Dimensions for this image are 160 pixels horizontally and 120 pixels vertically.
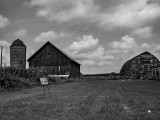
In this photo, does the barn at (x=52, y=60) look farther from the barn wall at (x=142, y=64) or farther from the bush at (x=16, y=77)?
the barn wall at (x=142, y=64)

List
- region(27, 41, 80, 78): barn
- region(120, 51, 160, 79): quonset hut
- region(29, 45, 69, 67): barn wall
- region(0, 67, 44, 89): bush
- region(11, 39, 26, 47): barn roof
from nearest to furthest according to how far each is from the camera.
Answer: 1. region(0, 67, 44, 89): bush
2. region(27, 41, 80, 78): barn
3. region(29, 45, 69, 67): barn wall
4. region(11, 39, 26, 47): barn roof
5. region(120, 51, 160, 79): quonset hut

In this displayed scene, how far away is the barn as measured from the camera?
47.1 m

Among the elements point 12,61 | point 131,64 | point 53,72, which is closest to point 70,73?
point 53,72

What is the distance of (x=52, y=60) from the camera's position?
156 ft

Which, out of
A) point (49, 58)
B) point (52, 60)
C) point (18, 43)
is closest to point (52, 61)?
point (52, 60)

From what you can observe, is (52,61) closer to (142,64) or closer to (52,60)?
(52,60)

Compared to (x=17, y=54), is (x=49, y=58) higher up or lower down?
lower down

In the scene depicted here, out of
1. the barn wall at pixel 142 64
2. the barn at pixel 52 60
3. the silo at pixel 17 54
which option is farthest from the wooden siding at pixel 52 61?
the barn wall at pixel 142 64

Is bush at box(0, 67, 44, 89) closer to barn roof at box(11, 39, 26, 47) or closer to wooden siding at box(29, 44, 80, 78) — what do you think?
wooden siding at box(29, 44, 80, 78)

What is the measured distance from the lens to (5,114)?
26.1 feet

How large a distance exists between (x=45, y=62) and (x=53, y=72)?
8.62ft

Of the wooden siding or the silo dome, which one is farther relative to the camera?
the silo dome

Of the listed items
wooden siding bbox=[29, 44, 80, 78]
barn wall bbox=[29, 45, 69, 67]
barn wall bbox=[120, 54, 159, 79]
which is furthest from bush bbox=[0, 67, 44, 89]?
barn wall bbox=[120, 54, 159, 79]

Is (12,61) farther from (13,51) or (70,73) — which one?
(70,73)
